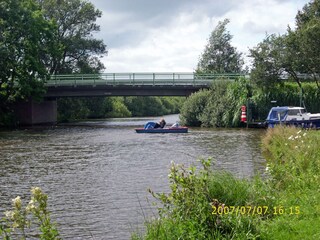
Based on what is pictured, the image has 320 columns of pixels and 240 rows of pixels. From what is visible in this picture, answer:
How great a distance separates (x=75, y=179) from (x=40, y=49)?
4304 cm

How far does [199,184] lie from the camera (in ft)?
25.9

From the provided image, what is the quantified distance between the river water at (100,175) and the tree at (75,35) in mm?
44907

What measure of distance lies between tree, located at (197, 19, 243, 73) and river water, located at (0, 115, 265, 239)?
179ft

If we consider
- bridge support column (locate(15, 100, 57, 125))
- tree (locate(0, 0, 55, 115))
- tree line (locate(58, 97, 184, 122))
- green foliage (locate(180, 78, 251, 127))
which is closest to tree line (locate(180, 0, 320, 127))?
green foliage (locate(180, 78, 251, 127))

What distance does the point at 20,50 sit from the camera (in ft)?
177

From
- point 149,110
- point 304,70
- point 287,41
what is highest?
point 287,41

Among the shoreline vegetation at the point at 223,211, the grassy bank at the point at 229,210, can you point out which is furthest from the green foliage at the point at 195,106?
the shoreline vegetation at the point at 223,211

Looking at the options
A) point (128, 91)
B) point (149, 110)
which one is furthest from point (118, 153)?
point (149, 110)

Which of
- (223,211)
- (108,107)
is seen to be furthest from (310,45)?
(108,107)

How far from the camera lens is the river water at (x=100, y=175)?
1141cm

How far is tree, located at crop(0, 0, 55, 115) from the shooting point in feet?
171

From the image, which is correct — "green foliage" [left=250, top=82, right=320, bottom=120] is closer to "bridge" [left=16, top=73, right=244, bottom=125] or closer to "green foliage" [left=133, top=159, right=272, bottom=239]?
"bridge" [left=16, top=73, right=244, bottom=125]

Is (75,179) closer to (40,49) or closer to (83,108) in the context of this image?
(40,49)

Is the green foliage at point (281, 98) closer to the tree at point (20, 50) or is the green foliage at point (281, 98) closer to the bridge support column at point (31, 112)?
the tree at point (20, 50)
